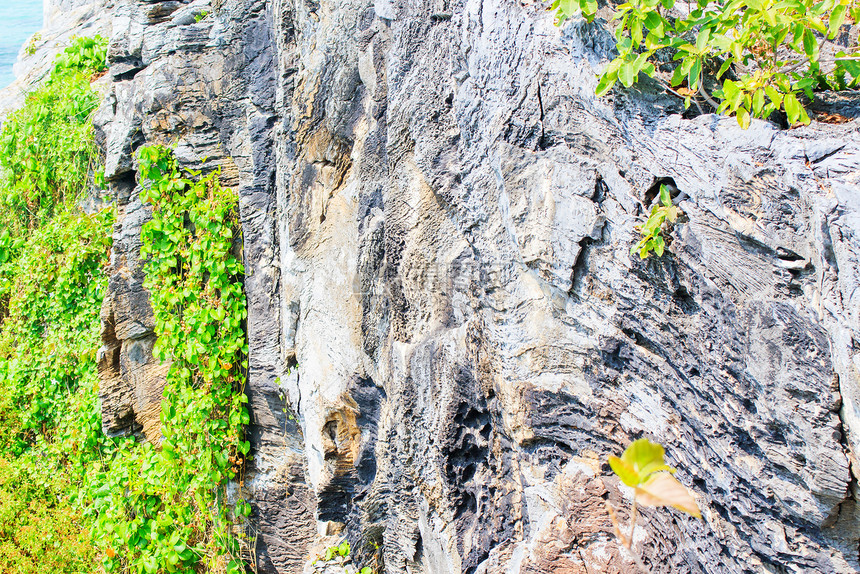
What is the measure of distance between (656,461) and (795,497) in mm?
978

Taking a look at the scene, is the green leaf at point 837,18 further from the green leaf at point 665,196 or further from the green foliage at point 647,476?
the green foliage at point 647,476

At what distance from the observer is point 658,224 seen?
1.65 m

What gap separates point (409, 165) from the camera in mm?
2719

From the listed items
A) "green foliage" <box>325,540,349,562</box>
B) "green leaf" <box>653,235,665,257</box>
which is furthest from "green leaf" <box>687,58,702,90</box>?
"green foliage" <box>325,540,349,562</box>

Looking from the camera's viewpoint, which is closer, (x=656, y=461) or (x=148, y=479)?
(x=656, y=461)

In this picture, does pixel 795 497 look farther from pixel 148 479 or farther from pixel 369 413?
pixel 148 479

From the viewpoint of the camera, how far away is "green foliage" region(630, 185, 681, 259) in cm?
165

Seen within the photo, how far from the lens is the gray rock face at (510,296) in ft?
4.73

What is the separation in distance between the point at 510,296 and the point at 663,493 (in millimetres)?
1512

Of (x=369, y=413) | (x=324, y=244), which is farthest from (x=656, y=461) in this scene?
(x=324, y=244)

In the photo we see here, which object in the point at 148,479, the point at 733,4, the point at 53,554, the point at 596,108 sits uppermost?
the point at 733,4

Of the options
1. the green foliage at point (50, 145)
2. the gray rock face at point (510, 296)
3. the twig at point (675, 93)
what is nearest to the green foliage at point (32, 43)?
the green foliage at point (50, 145)

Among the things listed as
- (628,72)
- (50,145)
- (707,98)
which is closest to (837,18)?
(707,98)

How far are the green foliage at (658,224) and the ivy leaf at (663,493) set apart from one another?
1008mm
